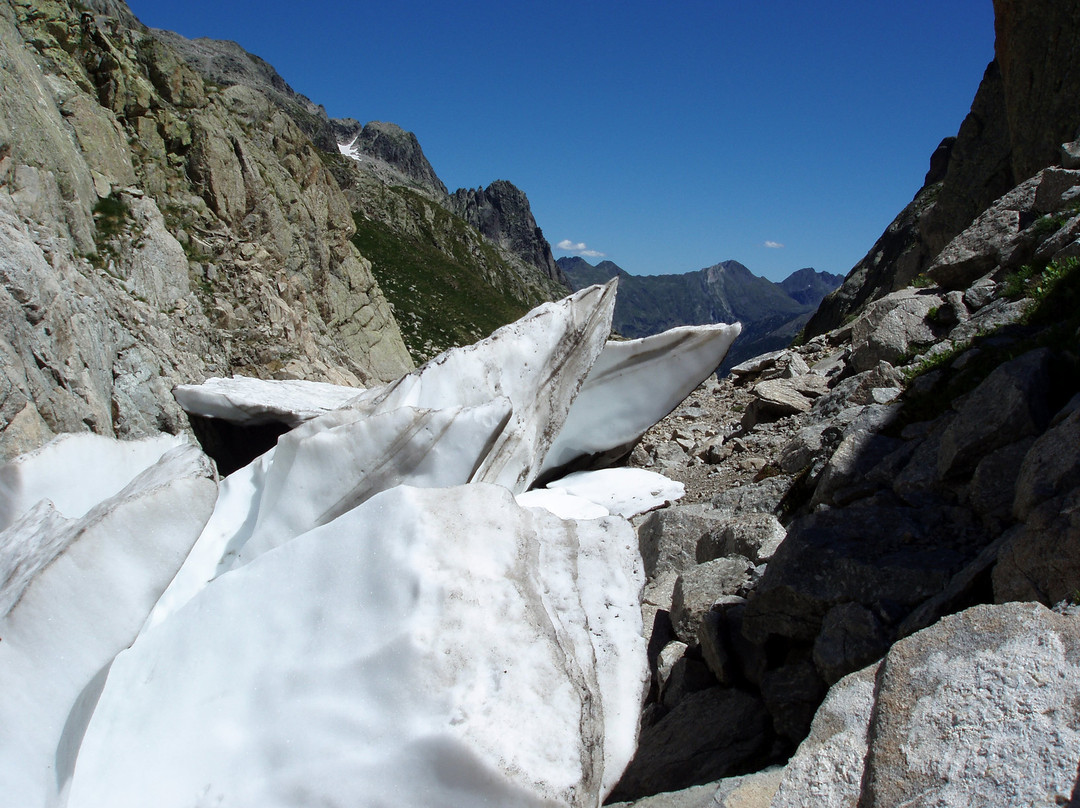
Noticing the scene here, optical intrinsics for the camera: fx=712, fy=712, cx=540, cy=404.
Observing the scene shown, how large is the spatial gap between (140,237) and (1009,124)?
20.4 metres

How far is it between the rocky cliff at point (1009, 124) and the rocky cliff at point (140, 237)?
16.3 metres

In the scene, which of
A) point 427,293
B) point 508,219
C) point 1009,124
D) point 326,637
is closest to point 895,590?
point 326,637

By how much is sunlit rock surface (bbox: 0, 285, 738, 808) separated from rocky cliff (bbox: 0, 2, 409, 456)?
3.07 m

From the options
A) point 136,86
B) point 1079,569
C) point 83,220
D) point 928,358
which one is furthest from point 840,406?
point 136,86

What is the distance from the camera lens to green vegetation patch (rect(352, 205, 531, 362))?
57.0m

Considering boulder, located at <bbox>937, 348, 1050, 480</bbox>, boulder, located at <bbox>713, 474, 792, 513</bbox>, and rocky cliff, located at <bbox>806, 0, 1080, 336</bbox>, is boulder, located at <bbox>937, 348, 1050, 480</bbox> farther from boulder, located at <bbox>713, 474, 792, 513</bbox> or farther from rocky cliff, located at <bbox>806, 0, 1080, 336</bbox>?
rocky cliff, located at <bbox>806, 0, 1080, 336</bbox>

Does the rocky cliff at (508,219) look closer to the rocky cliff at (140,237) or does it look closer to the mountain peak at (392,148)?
the mountain peak at (392,148)

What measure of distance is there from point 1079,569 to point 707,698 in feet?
5.61

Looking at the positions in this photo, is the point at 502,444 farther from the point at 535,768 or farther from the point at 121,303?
the point at 121,303

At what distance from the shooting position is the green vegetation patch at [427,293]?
56969mm

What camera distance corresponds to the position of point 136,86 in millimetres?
20891

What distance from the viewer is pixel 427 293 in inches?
2628

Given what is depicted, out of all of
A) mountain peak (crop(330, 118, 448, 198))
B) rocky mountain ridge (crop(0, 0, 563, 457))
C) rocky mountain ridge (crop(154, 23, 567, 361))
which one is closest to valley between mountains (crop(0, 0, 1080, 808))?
rocky mountain ridge (crop(0, 0, 563, 457))

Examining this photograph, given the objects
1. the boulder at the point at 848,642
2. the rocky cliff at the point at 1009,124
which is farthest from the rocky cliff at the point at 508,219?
the boulder at the point at 848,642
